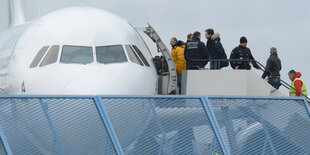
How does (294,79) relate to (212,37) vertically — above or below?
below

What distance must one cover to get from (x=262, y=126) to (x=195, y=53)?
7.40 metres

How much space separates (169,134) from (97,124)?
115 centimetres

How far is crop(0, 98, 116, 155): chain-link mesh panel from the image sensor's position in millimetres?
8320

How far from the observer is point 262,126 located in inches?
382

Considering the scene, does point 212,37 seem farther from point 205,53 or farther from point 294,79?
point 294,79

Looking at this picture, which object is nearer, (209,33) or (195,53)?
(195,53)

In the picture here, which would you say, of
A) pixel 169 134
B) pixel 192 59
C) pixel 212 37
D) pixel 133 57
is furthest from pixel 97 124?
pixel 212 37

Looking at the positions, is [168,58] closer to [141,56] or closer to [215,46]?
[141,56]

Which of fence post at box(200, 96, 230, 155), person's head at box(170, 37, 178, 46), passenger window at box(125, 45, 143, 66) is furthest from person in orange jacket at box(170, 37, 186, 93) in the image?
fence post at box(200, 96, 230, 155)

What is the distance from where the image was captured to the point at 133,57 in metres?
13.7

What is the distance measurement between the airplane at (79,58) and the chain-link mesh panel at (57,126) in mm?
2768

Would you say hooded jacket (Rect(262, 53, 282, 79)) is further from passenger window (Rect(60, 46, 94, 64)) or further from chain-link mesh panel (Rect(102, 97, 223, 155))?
chain-link mesh panel (Rect(102, 97, 223, 155))

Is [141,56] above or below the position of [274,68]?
above

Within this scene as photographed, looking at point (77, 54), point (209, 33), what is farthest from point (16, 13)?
point (77, 54)
